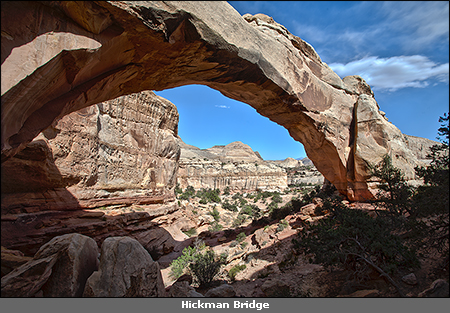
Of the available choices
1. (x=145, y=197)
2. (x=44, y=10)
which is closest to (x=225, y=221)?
(x=145, y=197)

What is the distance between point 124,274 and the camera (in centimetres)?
373

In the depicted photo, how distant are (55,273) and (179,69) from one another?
5.27m

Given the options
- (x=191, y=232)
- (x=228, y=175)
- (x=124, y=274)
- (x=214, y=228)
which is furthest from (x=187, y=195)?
(x=124, y=274)

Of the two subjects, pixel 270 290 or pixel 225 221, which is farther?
pixel 225 221

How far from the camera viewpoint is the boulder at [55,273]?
11.0 feet

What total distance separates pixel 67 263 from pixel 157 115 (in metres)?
11.2

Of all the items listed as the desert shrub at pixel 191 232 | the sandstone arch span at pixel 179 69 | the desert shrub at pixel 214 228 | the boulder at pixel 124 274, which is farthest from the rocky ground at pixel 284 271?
the sandstone arch span at pixel 179 69

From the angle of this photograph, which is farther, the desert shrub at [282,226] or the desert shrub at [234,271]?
the desert shrub at [282,226]

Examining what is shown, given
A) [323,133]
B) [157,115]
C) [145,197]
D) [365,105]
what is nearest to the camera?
[323,133]

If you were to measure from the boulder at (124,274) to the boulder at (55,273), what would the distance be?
1.08ft

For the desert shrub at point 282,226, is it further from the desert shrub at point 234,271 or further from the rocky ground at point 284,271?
the desert shrub at point 234,271
